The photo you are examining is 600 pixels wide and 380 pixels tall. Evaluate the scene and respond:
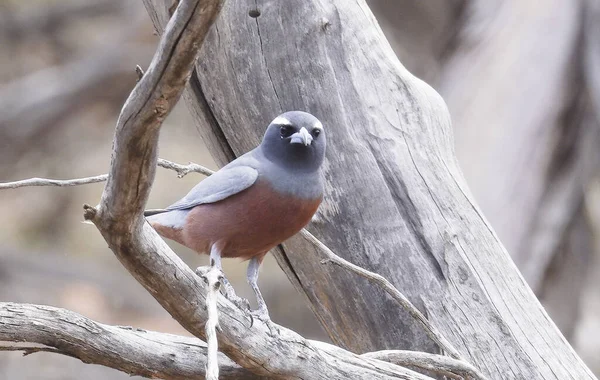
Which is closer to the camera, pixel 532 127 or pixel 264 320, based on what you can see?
pixel 264 320

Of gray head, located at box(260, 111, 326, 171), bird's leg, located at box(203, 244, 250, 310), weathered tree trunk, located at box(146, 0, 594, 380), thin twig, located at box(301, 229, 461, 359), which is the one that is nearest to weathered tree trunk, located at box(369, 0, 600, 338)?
weathered tree trunk, located at box(146, 0, 594, 380)

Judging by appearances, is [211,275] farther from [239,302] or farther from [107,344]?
[239,302]

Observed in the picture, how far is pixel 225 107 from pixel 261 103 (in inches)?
6.4

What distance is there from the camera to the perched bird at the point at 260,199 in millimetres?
3082

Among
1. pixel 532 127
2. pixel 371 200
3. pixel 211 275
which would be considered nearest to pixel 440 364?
pixel 371 200

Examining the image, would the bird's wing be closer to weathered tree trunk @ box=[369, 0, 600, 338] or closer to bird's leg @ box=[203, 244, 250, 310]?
bird's leg @ box=[203, 244, 250, 310]

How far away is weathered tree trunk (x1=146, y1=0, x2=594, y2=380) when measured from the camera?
3.57 m

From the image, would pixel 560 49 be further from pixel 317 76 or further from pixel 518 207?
pixel 317 76

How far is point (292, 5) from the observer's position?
147 inches

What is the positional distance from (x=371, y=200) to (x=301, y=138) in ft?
2.02

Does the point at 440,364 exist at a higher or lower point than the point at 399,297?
lower

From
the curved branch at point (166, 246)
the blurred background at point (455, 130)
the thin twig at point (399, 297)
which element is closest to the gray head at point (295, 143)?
the thin twig at point (399, 297)

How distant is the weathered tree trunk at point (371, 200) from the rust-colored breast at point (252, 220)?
58 cm

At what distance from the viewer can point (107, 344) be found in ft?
8.17
